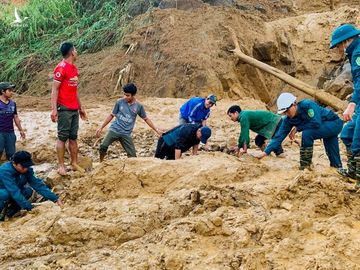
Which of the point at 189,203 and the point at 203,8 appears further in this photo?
the point at 203,8

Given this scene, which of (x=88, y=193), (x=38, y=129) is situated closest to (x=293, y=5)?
(x=38, y=129)

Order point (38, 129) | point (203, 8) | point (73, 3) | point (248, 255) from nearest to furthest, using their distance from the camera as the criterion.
→ point (248, 255) → point (38, 129) → point (203, 8) → point (73, 3)

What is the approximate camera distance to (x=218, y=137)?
30.3 feet

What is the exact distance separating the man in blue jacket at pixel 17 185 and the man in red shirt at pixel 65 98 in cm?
84

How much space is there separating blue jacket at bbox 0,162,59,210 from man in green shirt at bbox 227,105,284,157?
267 centimetres

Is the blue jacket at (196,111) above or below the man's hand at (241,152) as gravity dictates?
above

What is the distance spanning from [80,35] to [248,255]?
39.7 ft

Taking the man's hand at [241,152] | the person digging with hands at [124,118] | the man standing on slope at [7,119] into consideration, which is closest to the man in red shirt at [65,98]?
the person digging with hands at [124,118]

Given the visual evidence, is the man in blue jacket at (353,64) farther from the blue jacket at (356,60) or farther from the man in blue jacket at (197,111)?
the man in blue jacket at (197,111)

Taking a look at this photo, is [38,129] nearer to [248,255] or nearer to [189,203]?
[189,203]

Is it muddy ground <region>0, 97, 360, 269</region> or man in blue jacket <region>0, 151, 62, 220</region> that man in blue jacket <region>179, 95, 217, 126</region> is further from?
man in blue jacket <region>0, 151, 62, 220</region>

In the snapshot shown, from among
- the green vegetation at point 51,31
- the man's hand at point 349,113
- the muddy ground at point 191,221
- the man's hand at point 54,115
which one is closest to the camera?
the muddy ground at point 191,221

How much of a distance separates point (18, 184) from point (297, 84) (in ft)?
25.1

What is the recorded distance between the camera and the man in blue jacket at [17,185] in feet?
17.2
